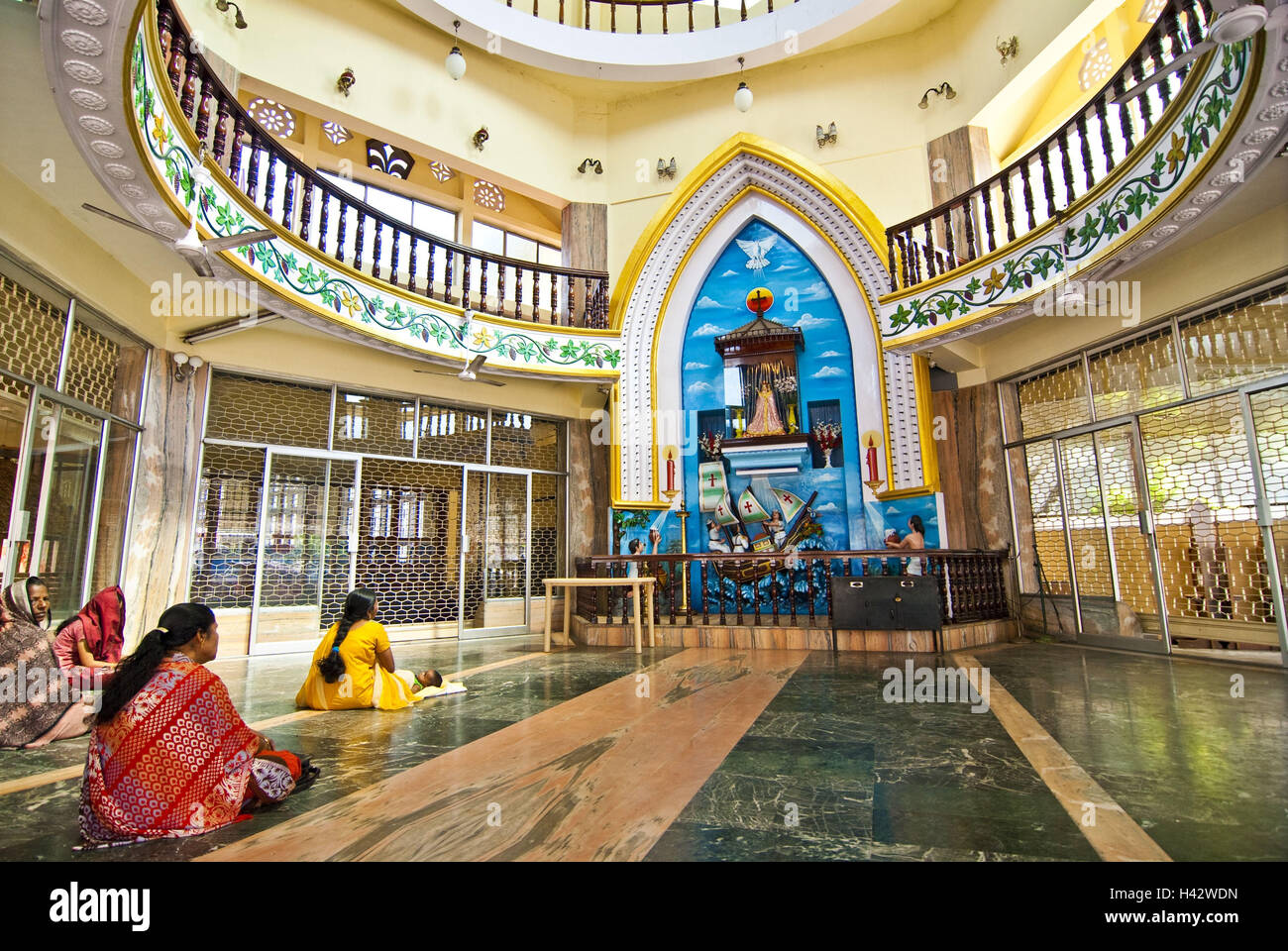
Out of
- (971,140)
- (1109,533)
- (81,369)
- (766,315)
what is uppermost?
(971,140)

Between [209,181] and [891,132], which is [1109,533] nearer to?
[891,132]

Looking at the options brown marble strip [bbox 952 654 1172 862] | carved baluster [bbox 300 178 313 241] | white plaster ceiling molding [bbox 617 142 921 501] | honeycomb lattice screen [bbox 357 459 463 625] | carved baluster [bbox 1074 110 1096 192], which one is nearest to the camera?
brown marble strip [bbox 952 654 1172 862]

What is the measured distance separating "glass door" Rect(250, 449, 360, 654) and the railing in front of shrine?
295 cm

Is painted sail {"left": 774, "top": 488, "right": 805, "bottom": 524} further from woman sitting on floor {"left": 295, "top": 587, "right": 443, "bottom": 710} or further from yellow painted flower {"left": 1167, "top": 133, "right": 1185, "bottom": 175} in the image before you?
Result: woman sitting on floor {"left": 295, "top": 587, "right": 443, "bottom": 710}

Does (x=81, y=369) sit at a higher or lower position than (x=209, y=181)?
lower

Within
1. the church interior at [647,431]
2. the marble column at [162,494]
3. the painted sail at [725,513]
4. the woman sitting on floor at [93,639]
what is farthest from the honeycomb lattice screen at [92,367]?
the painted sail at [725,513]

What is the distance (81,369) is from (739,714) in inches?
241

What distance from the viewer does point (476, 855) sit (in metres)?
1.99

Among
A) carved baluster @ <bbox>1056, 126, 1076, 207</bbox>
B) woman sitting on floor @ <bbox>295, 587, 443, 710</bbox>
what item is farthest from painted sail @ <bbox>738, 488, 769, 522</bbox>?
woman sitting on floor @ <bbox>295, 587, 443, 710</bbox>

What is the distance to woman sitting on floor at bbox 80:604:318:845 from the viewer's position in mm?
2217

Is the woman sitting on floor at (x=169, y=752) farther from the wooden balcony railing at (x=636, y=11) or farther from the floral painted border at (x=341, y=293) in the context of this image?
the wooden balcony railing at (x=636, y=11)

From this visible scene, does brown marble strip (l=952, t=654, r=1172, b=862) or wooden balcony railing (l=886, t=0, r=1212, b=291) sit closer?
brown marble strip (l=952, t=654, r=1172, b=862)

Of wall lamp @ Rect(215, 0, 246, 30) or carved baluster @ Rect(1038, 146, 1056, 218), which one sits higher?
wall lamp @ Rect(215, 0, 246, 30)
